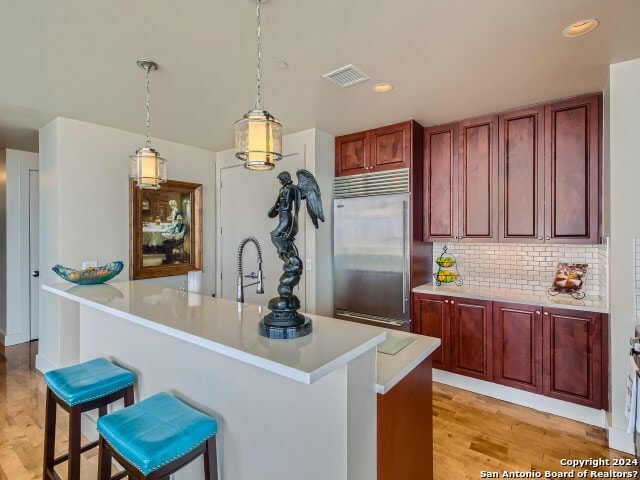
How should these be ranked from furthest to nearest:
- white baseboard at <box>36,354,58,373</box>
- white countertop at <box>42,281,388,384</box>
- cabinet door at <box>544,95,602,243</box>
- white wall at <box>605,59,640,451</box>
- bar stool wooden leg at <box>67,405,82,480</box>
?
white baseboard at <box>36,354,58,373</box> → cabinet door at <box>544,95,602,243</box> → white wall at <box>605,59,640,451</box> → bar stool wooden leg at <box>67,405,82,480</box> → white countertop at <box>42,281,388,384</box>

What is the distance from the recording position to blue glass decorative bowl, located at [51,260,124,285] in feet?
7.46

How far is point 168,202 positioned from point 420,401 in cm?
359

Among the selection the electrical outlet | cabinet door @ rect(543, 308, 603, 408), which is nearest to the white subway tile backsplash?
cabinet door @ rect(543, 308, 603, 408)

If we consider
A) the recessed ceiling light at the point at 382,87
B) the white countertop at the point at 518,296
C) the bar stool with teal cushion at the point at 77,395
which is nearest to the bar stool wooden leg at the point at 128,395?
the bar stool with teal cushion at the point at 77,395

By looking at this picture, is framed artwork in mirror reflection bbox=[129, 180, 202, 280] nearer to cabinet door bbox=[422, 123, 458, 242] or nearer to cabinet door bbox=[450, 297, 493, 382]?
cabinet door bbox=[422, 123, 458, 242]

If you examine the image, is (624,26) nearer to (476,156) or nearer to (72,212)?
(476,156)

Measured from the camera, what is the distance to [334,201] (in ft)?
12.3

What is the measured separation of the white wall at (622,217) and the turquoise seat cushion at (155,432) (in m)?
2.66

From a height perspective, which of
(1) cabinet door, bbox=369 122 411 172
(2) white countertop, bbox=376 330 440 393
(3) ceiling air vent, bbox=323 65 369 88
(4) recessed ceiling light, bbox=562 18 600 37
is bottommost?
(2) white countertop, bbox=376 330 440 393

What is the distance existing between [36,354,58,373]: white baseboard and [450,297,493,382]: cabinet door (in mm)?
4028

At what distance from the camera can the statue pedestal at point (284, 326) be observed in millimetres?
1213

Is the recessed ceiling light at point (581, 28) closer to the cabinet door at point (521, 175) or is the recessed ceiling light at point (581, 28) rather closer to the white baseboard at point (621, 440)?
the cabinet door at point (521, 175)

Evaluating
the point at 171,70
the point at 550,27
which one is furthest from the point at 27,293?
the point at 550,27

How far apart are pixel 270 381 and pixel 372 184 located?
103 inches
